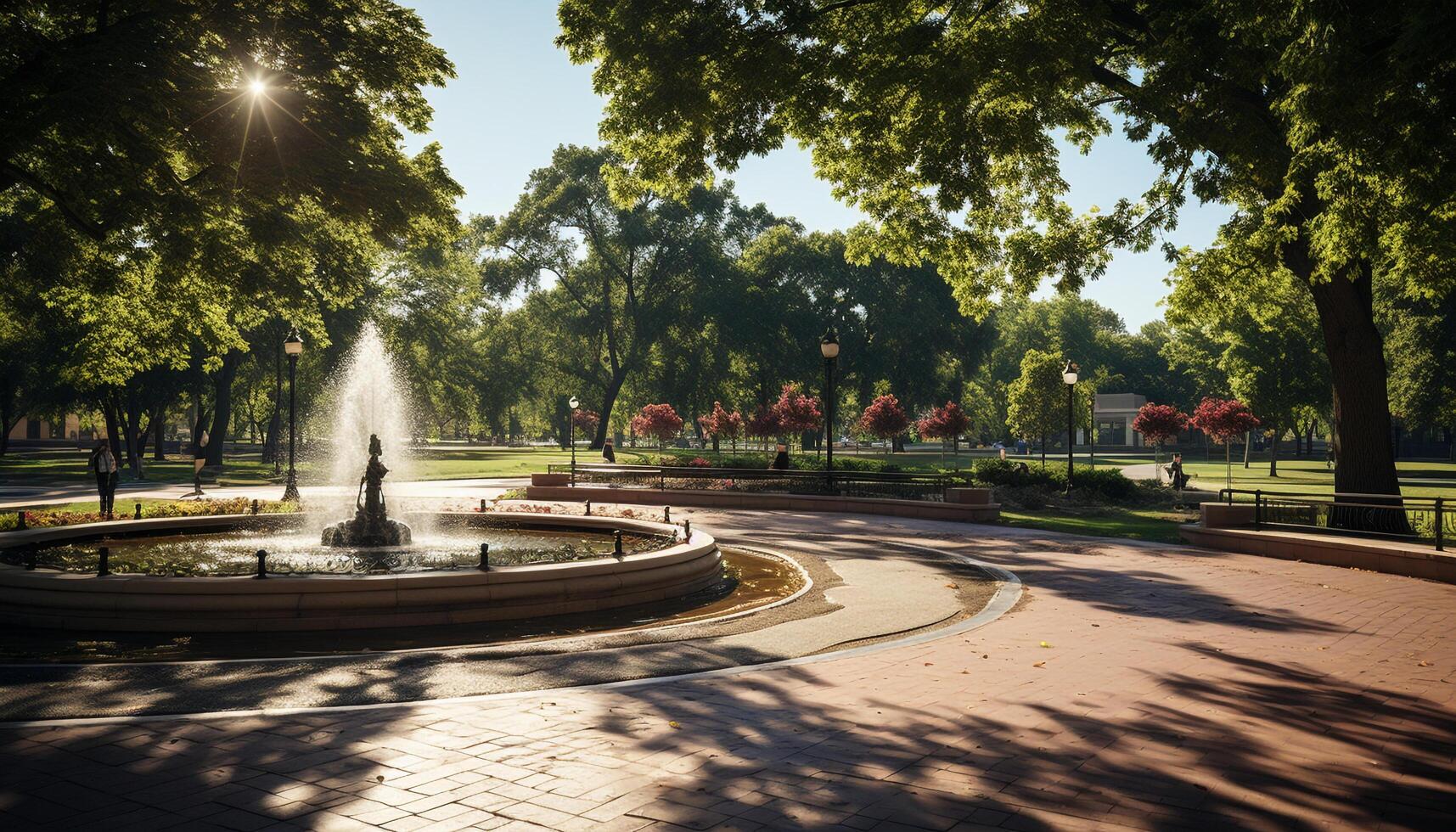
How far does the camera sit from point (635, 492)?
2836 cm

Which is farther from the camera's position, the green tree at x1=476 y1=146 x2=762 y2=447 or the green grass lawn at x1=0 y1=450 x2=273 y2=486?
the green tree at x1=476 y1=146 x2=762 y2=447

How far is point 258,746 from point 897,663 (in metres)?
5.08

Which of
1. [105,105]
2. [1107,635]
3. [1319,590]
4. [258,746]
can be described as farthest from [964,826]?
[105,105]

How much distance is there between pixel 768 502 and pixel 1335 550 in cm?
1464

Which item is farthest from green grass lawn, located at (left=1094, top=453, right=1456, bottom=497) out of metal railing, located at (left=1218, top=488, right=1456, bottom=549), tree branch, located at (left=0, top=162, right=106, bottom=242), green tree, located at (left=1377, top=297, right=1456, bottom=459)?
tree branch, located at (left=0, top=162, right=106, bottom=242)

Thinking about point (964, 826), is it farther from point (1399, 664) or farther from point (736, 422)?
point (736, 422)

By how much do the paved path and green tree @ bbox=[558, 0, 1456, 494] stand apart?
7.47 metres

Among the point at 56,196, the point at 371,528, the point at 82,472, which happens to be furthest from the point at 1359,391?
the point at 82,472

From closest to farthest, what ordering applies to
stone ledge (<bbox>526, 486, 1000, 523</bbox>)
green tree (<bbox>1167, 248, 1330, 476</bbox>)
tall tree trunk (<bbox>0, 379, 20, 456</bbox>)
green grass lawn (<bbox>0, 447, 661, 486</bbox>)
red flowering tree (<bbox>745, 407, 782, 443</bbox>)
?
stone ledge (<bbox>526, 486, 1000, 523</bbox>), green grass lawn (<bbox>0, 447, 661, 486</bbox>), red flowering tree (<bbox>745, 407, 782, 443</bbox>), tall tree trunk (<bbox>0, 379, 20, 456</bbox>), green tree (<bbox>1167, 248, 1330, 476</bbox>)

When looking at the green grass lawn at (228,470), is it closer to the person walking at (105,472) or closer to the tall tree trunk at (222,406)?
the tall tree trunk at (222,406)

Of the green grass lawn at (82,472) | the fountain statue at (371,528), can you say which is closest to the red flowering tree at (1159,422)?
the fountain statue at (371,528)

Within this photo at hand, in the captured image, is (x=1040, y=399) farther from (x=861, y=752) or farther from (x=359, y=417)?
(x=359, y=417)

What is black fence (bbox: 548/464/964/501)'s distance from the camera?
26.6 m

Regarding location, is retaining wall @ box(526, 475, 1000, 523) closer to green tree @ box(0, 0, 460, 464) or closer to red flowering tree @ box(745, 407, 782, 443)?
green tree @ box(0, 0, 460, 464)
